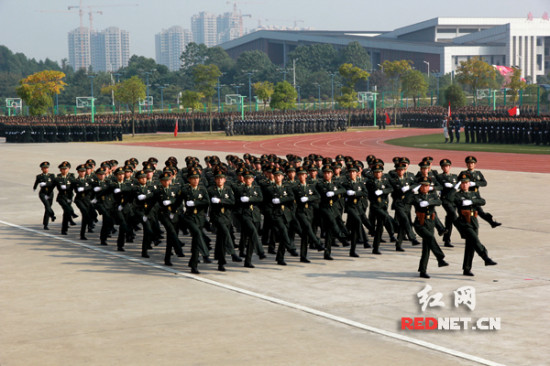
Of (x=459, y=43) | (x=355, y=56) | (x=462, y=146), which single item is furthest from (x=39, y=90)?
(x=459, y=43)

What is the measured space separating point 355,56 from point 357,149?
104m

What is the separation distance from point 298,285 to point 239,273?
1.40m

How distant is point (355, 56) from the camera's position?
5748 inches

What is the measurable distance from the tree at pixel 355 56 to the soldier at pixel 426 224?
135 m

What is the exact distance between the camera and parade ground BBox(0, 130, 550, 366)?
8547 mm

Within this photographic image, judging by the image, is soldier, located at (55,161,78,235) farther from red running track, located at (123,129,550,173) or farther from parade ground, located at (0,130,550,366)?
red running track, located at (123,129,550,173)

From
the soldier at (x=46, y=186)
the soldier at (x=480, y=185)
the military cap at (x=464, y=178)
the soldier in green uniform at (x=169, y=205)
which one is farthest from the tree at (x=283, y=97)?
the military cap at (x=464, y=178)

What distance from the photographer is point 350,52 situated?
146 meters

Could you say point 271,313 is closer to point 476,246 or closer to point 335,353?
point 335,353

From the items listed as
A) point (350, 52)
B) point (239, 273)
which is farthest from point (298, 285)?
point (350, 52)

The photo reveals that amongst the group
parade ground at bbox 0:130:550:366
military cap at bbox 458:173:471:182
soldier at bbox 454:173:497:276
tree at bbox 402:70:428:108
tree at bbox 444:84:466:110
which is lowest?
parade ground at bbox 0:130:550:366

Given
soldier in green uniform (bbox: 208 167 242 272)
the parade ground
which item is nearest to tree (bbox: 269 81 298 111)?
the parade ground

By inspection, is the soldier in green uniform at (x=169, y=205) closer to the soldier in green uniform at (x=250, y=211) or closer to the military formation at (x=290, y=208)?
the military formation at (x=290, y=208)

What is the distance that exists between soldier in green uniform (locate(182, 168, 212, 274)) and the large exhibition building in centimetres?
Answer: 12075
